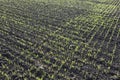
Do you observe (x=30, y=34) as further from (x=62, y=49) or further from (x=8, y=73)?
(x=8, y=73)

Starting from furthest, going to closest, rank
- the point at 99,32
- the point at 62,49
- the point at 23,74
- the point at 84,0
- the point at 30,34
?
the point at 84,0 < the point at 99,32 < the point at 30,34 < the point at 62,49 < the point at 23,74

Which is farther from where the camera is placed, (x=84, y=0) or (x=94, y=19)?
(x=84, y=0)

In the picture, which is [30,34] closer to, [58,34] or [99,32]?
[58,34]

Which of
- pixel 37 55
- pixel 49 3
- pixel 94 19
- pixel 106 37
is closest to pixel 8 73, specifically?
pixel 37 55

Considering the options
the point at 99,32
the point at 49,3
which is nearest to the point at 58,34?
the point at 99,32

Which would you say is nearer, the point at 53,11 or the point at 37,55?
the point at 37,55

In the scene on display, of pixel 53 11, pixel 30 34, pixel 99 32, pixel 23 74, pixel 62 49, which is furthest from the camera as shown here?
pixel 53 11
